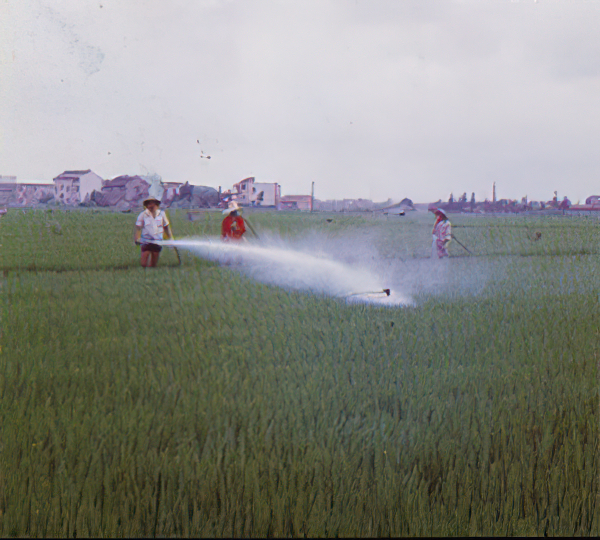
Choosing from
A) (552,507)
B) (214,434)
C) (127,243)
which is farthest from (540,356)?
(127,243)

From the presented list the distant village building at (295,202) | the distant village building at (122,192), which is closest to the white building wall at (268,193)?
the distant village building at (295,202)

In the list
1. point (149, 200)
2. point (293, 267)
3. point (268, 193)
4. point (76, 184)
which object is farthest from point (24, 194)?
point (293, 267)

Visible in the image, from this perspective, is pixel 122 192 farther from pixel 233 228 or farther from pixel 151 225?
pixel 233 228

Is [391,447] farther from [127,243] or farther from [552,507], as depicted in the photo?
[127,243]

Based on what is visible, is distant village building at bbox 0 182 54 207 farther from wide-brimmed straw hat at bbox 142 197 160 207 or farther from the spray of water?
the spray of water

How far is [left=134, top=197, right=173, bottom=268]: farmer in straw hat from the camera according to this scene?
10.5m

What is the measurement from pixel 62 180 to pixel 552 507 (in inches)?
288

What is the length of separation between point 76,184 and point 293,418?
5.60m

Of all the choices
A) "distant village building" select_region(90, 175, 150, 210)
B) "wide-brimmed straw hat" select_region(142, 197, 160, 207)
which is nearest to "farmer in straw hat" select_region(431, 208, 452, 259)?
"wide-brimmed straw hat" select_region(142, 197, 160, 207)

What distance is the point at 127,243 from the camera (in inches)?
565

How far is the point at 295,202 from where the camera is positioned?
8070mm

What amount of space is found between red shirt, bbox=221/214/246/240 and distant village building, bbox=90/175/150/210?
2861 mm

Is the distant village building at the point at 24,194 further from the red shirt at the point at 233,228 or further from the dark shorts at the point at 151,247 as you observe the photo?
the red shirt at the point at 233,228

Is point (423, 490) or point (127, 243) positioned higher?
point (127, 243)
